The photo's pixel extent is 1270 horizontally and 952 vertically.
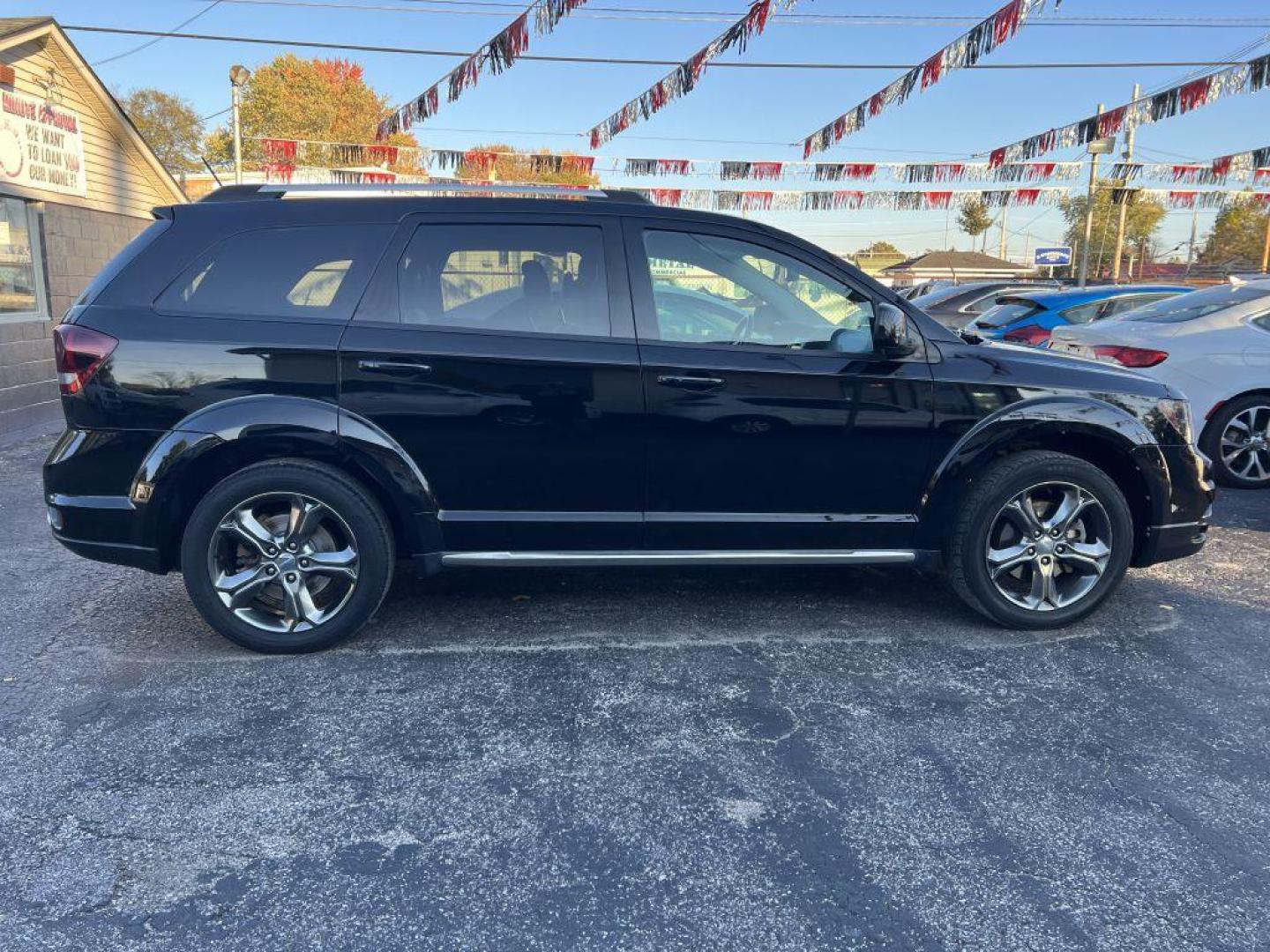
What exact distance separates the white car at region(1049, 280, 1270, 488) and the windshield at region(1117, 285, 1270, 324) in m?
0.01

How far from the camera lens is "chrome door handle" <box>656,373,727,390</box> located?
3.64 metres

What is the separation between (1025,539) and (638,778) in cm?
215

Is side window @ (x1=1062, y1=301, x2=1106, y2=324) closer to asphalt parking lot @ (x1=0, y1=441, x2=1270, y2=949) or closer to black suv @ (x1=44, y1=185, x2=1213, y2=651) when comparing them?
→ asphalt parking lot @ (x1=0, y1=441, x2=1270, y2=949)

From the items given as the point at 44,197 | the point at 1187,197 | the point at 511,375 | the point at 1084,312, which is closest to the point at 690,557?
the point at 511,375

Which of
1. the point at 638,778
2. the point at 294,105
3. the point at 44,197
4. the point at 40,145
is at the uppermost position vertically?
the point at 294,105

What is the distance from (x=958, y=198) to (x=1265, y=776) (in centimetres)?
1833

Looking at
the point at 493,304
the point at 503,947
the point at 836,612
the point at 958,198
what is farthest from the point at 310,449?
the point at 958,198

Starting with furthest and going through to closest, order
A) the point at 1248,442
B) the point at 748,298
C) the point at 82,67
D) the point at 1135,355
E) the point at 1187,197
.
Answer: the point at 1187,197
the point at 82,67
the point at 1248,442
the point at 1135,355
the point at 748,298

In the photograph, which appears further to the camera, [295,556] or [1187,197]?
[1187,197]

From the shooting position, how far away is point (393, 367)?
3551 mm

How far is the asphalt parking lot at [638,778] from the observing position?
2.22 metres

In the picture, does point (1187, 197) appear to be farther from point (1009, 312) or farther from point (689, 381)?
point (689, 381)

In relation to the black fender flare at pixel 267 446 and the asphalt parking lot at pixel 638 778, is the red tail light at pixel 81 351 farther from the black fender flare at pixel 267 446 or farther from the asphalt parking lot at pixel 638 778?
the asphalt parking lot at pixel 638 778

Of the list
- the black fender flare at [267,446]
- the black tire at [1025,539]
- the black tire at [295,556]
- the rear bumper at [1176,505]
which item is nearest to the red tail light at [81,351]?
the black fender flare at [267,446]
